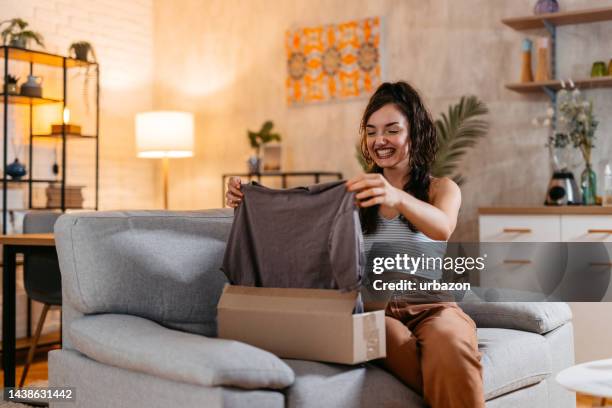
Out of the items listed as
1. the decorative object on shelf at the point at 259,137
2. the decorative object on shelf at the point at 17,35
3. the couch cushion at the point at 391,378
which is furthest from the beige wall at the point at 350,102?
the couch cushion at the point at 391,378

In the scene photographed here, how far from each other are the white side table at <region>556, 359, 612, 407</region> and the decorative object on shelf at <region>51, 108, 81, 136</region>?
3.59 meters

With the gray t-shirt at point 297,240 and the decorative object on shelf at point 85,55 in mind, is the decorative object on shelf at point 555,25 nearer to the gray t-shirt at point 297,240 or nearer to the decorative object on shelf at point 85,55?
the decorative object on shelf at point 85,55

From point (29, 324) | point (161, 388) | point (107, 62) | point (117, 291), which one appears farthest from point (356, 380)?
point (107, 62)

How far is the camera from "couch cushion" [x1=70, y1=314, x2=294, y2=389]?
1512 millimetres

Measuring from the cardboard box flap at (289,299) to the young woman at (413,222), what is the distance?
0.22m

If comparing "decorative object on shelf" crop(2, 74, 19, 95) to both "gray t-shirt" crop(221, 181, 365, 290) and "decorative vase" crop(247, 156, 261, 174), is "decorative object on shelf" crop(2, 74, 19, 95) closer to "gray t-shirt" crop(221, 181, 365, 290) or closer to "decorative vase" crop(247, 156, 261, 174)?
"decorative vase" crop(247, 156, 261, 174)

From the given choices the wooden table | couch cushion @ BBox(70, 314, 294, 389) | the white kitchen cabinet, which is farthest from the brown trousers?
the white kitchen cabinet

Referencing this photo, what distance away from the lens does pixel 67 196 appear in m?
4.75

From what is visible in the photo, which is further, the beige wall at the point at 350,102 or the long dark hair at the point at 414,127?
the beige wall at the point at 350,102

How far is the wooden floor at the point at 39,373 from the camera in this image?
324cm

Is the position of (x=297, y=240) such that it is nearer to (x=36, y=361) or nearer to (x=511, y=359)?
(x=511, y=359)

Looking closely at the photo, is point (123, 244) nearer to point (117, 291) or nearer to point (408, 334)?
point (117, 291)

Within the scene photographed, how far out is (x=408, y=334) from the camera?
1.92m
